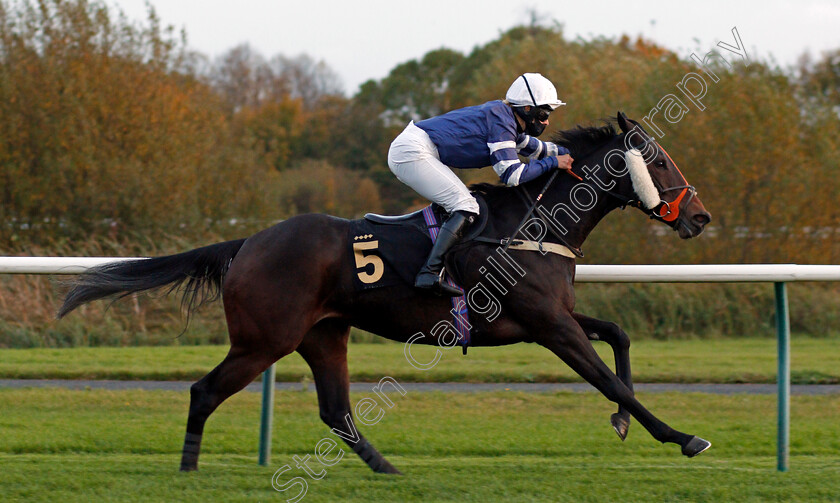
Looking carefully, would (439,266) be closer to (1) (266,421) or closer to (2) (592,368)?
(2) (592,368)

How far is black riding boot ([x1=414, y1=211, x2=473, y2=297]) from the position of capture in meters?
4.20

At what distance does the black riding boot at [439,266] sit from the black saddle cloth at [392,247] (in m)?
0.10

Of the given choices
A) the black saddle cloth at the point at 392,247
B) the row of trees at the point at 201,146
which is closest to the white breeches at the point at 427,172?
the black saddle cloth at the point at 392,247

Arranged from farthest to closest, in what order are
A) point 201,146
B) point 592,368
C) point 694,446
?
point 201,146 < point 592,368 < point 694,446

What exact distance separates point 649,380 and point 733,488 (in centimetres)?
380

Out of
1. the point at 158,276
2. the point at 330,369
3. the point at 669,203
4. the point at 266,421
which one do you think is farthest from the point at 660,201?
the point at 158,276

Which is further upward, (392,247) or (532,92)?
(532,92)

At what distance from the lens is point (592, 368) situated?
4.13 metres

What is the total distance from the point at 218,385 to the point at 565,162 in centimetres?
200

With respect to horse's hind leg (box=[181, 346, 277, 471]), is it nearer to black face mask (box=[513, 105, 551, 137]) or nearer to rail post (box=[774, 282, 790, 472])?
black face mask (box=[513, 105, 551, 137])

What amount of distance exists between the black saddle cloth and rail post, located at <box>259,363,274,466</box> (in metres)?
0.82

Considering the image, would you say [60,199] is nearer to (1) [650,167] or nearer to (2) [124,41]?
(2) [124,41]

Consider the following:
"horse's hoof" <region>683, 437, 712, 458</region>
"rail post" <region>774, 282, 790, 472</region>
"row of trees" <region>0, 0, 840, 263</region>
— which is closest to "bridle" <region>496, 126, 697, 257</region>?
"rail post" <region>774, 282, 790, 472</region>

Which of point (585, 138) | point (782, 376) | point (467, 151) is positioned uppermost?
point (585, 138)
